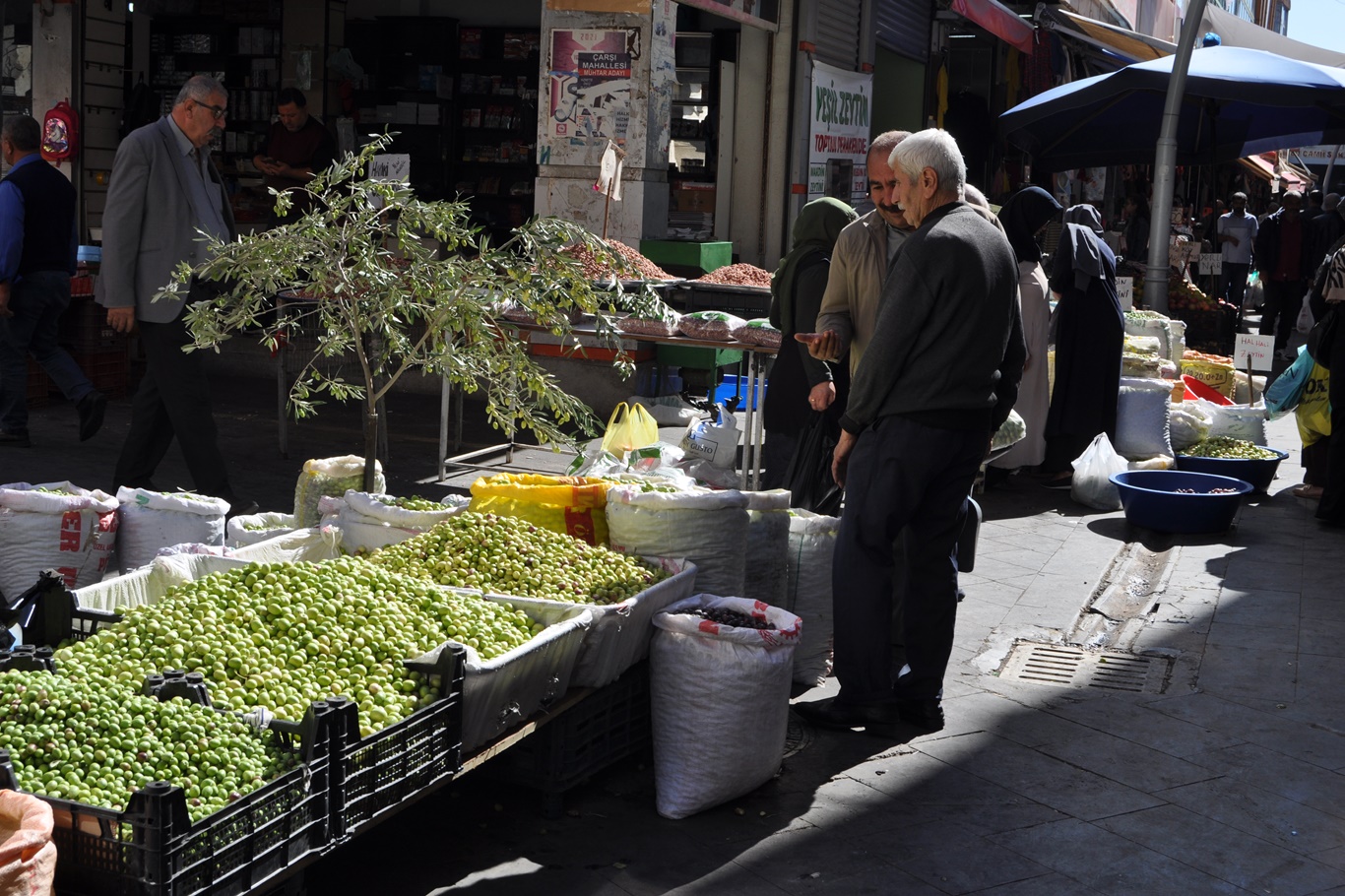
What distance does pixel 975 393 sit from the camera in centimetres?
464

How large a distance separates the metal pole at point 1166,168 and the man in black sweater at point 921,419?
327 inches

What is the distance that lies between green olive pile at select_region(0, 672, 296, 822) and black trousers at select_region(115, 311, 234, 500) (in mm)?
3662

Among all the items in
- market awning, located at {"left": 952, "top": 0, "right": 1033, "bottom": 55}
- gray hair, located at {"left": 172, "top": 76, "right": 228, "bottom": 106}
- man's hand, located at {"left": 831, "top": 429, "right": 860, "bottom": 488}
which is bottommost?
man's hand, located at {"left": 831, "top": 429, "right": 860, "bottom": 488}

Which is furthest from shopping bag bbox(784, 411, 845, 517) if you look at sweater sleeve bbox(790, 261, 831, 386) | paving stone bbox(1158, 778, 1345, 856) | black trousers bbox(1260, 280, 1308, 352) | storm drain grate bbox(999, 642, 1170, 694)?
black trousers bbox(1260, 280, 1308, 352)

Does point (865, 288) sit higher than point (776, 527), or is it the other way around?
point (865, 288)

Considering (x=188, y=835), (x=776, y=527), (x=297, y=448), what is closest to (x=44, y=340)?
(x=297, y=448)

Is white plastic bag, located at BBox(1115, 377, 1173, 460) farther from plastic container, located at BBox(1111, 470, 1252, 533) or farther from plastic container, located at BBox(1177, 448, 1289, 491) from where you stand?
plastic container, located at BBox(1111, 470, 1252, 533)

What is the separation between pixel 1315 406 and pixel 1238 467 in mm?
607

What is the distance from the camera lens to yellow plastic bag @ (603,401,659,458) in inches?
248

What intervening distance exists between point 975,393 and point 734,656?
4.03 ft

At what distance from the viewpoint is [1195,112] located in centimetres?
1540

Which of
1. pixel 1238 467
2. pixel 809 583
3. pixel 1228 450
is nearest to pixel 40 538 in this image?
pixel 809 583

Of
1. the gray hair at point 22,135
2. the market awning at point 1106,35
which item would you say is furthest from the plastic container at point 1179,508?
the market awning at point 1106,35

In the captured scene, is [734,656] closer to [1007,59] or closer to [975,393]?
[975,393]
